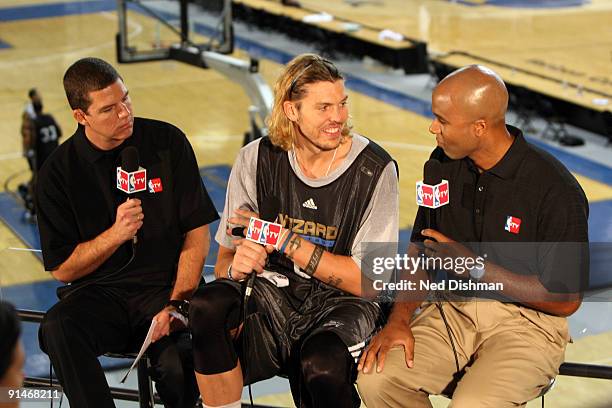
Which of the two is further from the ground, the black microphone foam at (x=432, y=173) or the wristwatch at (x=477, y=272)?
the black microphone foam at (x=432, y=173)

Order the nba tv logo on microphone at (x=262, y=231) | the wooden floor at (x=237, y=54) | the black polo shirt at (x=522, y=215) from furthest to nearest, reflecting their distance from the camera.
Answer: the wooden floor at (x=237, y=54) → the black polo shirt at (x=522, y=215) → the nba tv logo on microphone at (x=262, y=231)

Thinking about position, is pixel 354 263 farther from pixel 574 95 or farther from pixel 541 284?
pixel 574 95

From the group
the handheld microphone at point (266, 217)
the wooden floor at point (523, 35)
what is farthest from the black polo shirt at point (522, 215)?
the wooden floor at point (523, 35)

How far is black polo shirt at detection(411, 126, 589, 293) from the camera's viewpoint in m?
3.33

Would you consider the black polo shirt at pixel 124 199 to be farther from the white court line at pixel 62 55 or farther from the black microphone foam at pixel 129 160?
the white court line at pixel 62 55

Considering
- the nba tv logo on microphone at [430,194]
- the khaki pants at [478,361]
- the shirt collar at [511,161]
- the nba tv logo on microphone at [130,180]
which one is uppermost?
the shirt collar at [511,161]

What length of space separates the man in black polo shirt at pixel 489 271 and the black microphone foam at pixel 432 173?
75 millimetres

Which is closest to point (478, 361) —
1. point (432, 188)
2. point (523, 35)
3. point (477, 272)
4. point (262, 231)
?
point (477, 272)

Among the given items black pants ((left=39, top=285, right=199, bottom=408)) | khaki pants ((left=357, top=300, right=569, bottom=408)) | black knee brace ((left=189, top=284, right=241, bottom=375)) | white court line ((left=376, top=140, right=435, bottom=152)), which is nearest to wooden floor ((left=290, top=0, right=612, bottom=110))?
white court line ((left=376, top=140, right=435, bottom=152))

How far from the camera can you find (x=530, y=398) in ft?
10.9

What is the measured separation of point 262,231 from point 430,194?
0.56m

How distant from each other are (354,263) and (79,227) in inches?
41.2

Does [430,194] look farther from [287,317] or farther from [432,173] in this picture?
[287,317]

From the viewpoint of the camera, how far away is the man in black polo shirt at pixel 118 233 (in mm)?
3643
